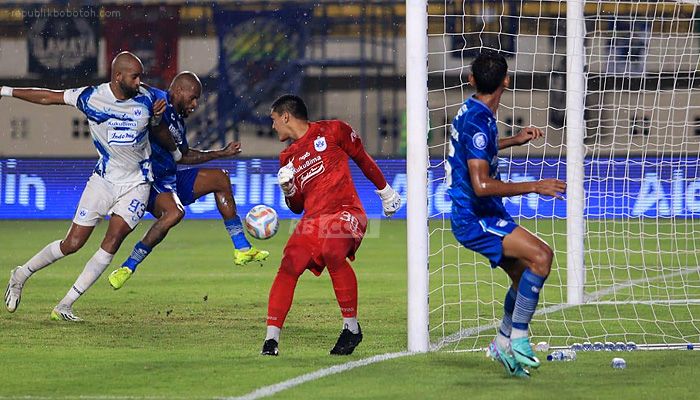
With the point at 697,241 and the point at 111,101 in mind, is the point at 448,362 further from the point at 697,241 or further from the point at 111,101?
the point at 697,241

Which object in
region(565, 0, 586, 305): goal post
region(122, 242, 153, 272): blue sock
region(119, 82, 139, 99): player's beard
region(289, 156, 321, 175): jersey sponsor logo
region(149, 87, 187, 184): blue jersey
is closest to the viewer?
region(289, 156, 321, 175): jersey sponsor logo

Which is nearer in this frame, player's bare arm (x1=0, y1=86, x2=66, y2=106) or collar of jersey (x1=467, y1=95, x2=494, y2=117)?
collar of jersey (x1=467, y1=95, x2=494, y2=117)

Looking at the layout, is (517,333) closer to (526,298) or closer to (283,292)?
(526,298)

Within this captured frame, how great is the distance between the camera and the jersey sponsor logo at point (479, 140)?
6.58m

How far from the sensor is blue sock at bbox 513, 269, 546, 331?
6.59 metres

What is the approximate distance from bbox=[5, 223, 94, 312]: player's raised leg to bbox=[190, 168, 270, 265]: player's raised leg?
0.95m

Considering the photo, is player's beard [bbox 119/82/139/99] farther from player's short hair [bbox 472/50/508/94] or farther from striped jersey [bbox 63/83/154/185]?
player's short hair [bbox 472/50/508/94]

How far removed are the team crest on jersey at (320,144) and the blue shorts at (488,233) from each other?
46.2 inches

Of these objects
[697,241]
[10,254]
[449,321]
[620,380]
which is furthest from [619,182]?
[620,380]

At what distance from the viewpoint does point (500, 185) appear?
648 centimetres

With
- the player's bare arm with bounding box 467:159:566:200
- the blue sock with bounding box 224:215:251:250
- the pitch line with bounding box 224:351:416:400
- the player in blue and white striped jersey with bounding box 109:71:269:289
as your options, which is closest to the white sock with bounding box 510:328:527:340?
the player's bare arm with bounding box 467:159:566:200

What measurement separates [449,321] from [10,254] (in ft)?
25.1

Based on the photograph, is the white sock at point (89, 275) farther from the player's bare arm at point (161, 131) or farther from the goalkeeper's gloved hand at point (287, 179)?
the goalkeeper's gloved hand at point (287, 179)

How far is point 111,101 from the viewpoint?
29.7 feet
